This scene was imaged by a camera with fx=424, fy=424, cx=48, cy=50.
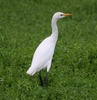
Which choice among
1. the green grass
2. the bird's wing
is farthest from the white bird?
the green grass

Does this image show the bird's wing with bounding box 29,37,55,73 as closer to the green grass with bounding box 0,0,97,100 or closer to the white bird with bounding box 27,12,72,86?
the white bird with bounding box 27,12,72,86

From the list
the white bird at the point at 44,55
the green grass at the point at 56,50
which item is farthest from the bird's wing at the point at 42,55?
the green grass at the point at 56,50

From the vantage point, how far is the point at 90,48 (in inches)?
390

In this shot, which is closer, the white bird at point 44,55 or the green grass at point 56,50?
the green grass at point 56,50

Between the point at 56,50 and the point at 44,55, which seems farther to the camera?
the point at 56,50

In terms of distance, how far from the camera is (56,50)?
9.89 m

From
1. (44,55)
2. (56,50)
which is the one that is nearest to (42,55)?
(44,55)

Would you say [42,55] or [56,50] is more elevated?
[42,55]

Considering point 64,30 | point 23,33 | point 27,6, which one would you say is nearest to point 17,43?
point 23,33

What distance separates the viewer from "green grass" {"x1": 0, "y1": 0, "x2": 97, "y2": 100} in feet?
24.2

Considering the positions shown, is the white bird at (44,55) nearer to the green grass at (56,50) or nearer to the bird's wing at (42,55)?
the bird's wing at (42,55)

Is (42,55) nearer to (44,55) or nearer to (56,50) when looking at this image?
(44,55)

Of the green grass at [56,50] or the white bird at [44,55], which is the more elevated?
the white bird at [44,55]

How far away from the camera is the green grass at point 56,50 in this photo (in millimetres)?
7379
